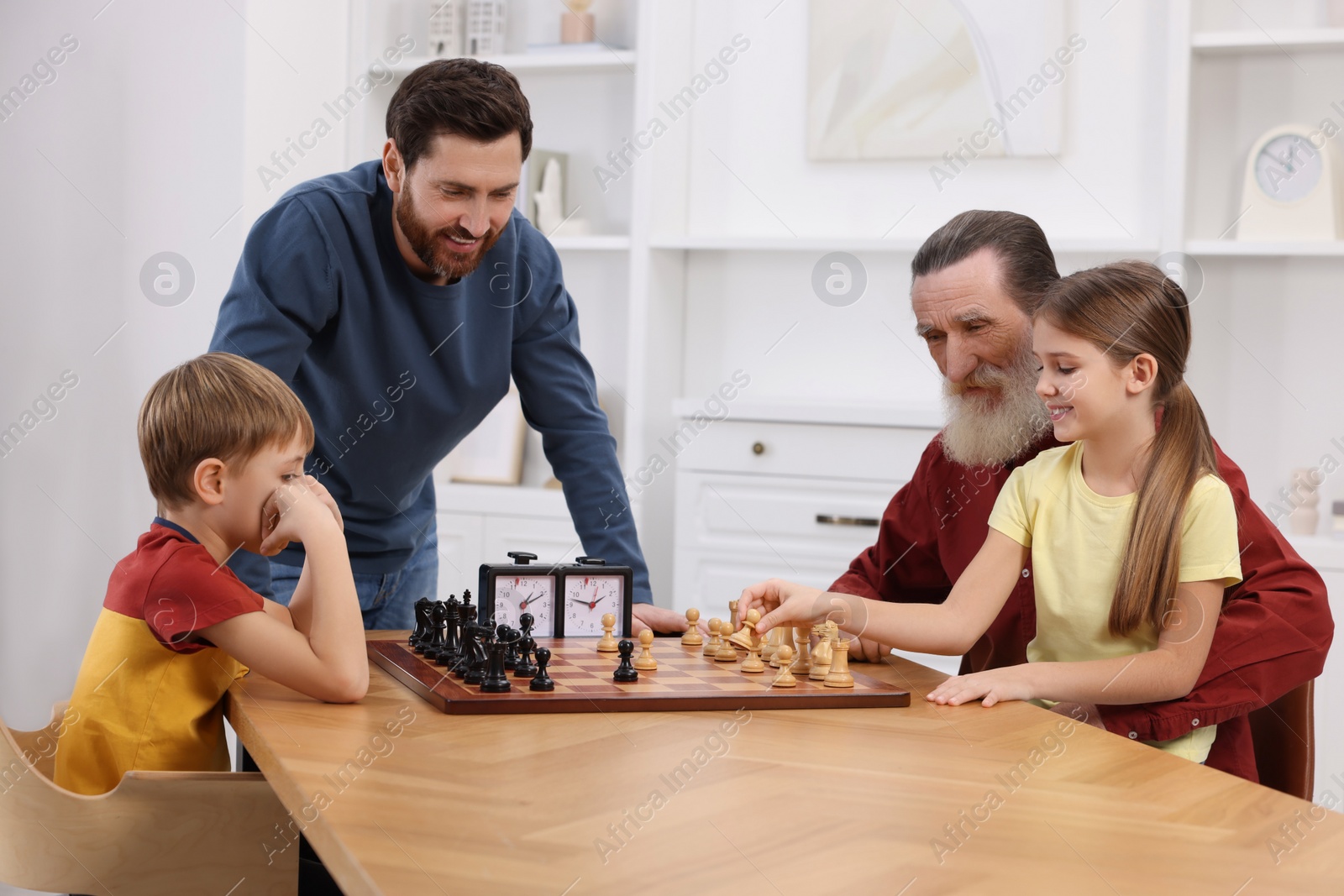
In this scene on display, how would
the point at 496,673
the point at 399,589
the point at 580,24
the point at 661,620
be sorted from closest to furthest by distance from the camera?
the point at 496,673 < the point at 661,620 < the point at 399,589 < the point at 580,24

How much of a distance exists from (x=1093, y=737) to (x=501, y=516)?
300 centimetres

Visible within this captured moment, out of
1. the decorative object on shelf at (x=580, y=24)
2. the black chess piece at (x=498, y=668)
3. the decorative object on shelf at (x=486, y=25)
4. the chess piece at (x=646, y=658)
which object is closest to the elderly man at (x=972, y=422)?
the chess piece at (x=646, y=658)

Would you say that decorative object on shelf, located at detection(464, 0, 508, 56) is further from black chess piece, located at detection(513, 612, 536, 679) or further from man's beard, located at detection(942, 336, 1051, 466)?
black chess piece, located at detection(513, 612, 536, 679)

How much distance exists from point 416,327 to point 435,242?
189 mm

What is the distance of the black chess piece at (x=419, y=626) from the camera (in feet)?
5.95

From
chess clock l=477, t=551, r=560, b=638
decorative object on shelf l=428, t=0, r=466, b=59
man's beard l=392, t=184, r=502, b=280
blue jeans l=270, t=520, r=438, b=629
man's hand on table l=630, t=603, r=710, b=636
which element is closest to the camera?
chess clock l=477, t=551, r=560, b=638

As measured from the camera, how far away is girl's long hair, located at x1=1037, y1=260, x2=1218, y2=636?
1.65m

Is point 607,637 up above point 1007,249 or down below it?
below

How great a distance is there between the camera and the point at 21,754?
1.40 metres

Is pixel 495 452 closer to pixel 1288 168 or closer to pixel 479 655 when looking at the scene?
pixel 1288 168

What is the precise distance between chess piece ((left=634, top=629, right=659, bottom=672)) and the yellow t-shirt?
21.4 inches

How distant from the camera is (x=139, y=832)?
142 cm

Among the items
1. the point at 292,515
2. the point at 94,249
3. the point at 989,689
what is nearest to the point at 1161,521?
the point at 989,689

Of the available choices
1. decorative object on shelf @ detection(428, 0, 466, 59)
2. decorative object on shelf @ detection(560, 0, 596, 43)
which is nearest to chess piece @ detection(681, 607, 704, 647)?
decorative object on shelf @ detection(560, 0, 596, 43)
